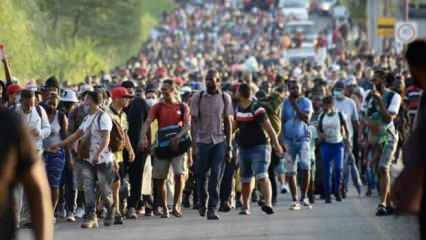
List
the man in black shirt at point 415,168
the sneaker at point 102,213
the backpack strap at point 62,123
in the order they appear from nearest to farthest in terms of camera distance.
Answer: the man in black shirt at point 415,168 < the backpack strap at point 62,123 < the sneaker at point 102,213

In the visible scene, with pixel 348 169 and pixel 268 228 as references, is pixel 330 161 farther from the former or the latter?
pixel 268 228

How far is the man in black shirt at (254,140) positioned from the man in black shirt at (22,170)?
11.1 m

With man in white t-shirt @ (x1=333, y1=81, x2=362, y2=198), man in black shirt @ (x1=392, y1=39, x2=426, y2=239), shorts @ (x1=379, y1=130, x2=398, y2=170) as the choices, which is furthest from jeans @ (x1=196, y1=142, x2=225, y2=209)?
man in black shirt @ (x1=392, y1=39, x2=426, y2=239)

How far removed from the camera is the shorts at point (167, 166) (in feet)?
59.6

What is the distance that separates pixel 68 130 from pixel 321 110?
14.9 ft

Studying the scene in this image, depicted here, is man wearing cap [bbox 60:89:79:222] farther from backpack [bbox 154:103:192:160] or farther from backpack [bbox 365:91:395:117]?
backpack [bbox 365:91:395:117]

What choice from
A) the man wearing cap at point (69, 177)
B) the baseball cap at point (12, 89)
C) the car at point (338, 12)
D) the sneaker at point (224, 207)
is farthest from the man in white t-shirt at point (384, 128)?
the car at point (338, 12)

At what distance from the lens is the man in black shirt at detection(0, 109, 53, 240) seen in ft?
21.4

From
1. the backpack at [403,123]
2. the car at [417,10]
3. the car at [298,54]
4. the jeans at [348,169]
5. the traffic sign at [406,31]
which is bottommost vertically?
the jeans at [348,169]

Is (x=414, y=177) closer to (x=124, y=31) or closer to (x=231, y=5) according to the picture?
(x=124, y=31)

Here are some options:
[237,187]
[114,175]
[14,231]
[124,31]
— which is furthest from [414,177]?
[124,31]

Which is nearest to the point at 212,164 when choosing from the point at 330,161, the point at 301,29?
the point at 330,161

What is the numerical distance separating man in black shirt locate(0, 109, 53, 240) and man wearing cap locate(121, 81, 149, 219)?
11908mm

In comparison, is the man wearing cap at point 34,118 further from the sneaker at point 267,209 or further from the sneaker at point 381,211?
the sneaker at point 381,211
